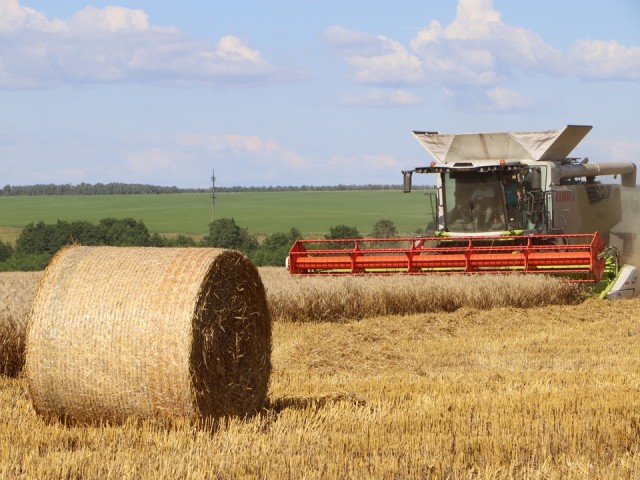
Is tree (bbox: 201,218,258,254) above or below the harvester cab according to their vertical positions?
below

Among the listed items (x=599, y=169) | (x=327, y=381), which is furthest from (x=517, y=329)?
(x=599, y=169)

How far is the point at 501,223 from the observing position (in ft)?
52.9

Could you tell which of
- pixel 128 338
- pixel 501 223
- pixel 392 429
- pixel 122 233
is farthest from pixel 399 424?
pixel 122 233

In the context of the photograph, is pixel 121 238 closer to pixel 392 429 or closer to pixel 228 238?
pixel 228 238

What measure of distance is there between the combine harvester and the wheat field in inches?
119

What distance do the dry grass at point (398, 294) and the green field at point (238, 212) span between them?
45131mm

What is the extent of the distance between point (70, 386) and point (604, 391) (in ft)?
12.9

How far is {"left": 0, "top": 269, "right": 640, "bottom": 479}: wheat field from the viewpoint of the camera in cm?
533

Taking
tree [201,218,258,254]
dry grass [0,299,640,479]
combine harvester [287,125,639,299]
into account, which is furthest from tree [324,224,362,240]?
dry grass [0,299,640,479]

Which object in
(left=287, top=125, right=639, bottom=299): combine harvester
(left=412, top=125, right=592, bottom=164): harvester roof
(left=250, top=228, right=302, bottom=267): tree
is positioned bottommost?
(left=250, top=228, right=302, bottom=267): tree

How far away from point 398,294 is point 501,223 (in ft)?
8.34

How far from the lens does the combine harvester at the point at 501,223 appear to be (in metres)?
15.0

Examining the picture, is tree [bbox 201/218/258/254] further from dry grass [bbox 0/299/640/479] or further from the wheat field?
dry grass [bbox 0/299/640/479]

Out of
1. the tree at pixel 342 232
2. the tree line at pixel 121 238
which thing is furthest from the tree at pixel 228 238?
the tree at pixel 342 232
